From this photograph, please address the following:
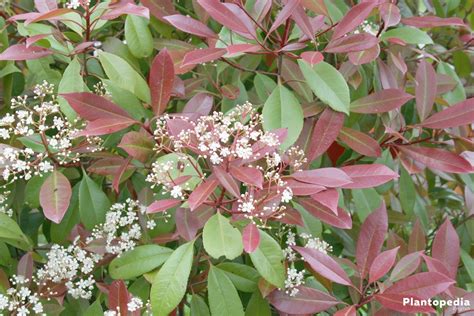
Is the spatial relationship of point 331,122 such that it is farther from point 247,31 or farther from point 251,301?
point 251,301

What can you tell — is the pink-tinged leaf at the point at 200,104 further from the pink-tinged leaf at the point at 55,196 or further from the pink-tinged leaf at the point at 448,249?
the pink-tinged leaf at the point at 448,249

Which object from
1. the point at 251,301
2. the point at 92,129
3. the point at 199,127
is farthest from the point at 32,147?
the point at 251,301

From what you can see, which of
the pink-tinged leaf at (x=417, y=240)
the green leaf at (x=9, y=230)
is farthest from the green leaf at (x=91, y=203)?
the pink-tinged leaf at (x=417, y=240)

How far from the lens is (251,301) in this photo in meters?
1.28

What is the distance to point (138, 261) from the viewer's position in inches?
48.5

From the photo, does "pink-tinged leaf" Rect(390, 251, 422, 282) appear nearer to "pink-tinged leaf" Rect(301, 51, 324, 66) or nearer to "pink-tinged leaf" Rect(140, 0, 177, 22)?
"pink-tinged leaf" Rect(301, 51, 324, 66)

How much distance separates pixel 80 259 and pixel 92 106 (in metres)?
0.32

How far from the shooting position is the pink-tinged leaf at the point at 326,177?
1.11 meters

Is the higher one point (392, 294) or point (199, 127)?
point (199, 127)

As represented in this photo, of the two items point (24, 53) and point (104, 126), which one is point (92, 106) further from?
point (24, 53)

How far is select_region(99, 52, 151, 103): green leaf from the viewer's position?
4.20 ft

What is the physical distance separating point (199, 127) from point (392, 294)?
0.45m

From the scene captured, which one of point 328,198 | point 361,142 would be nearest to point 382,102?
point 361,142

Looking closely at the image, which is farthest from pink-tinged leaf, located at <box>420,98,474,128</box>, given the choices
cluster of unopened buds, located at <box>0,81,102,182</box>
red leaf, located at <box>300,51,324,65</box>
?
cluster of unopened buds, located at <box>0,81,102,182</box>
